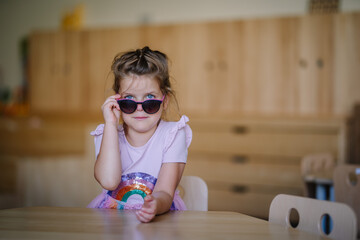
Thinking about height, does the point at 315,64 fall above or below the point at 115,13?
below

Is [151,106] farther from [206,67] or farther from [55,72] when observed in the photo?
[55,72]

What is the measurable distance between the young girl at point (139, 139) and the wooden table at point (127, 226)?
0.63 ft

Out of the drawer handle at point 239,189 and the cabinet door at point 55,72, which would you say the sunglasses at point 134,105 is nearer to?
the drawer handle at point 239,189

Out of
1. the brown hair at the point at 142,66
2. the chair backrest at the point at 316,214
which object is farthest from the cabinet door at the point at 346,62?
the chair backrest at the point at 316,214

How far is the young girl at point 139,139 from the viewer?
1.23 m

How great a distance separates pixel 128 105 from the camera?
4.13 feet

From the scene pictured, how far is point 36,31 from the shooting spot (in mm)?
4836

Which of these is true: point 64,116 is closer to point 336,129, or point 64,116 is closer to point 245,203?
point 245,203

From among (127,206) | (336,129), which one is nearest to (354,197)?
(127,206)

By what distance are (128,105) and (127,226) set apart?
47 centimetres

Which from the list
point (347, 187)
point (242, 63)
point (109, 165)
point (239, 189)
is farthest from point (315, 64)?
point (109, 165)

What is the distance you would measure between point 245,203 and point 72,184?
5.57 ft

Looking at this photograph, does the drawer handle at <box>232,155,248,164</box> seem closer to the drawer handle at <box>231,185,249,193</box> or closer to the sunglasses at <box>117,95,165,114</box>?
the drawer handle at <box>231,185,249,193</box>

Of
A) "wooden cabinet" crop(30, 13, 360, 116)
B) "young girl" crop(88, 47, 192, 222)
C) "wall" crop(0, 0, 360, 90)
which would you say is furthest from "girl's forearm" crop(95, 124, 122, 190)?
"wall" crop(0, 0, 360, 90)
